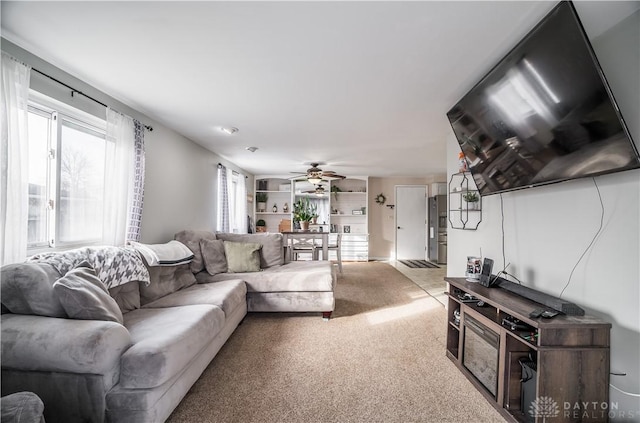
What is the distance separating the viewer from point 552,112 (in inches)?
57.0

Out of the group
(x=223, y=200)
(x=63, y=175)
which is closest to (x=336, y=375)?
(x=63, y=175)

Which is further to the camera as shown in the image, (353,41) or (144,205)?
(144,205)

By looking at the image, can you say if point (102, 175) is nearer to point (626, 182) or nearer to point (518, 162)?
point (518, 162)

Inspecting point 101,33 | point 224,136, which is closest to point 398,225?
point 224,136

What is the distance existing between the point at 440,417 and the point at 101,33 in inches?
116

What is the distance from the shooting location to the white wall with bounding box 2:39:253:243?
199cm

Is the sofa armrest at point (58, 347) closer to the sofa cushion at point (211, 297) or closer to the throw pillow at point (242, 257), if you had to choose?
the sofa cushion at point (211, 297)

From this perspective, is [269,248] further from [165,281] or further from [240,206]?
[240,206]

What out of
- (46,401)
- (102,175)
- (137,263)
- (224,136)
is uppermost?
(224,136)

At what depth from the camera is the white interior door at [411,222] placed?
7375 millimetres

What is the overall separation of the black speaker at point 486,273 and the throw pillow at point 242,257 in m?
2.39

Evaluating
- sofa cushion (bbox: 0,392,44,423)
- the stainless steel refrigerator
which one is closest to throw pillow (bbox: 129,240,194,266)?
sofa cushion (bbox: 0,392,44,423)

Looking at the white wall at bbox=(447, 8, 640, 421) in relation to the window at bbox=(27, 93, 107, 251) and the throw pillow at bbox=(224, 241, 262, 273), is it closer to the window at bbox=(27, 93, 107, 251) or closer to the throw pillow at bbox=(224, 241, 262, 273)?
the throw pillow at bbox=(224, 241, 262, 273)

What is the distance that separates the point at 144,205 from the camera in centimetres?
290
